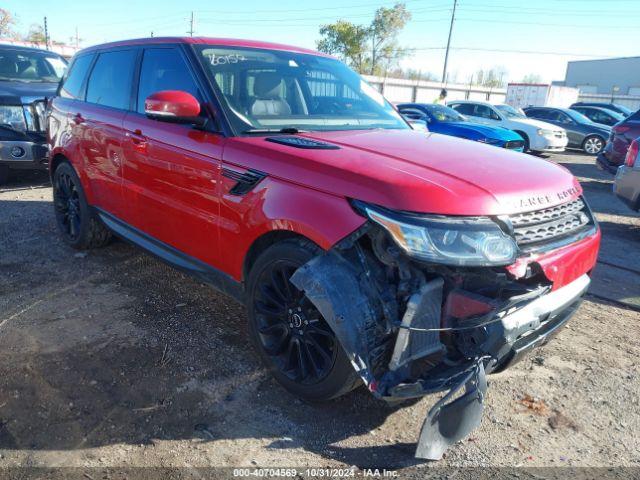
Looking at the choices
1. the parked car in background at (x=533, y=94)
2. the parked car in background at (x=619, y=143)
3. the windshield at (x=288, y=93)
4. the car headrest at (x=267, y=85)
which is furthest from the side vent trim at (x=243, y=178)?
the parked car in background at (x=533, y=94)

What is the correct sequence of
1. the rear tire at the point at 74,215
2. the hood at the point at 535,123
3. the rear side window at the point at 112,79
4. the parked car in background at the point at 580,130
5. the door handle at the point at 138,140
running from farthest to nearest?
the parked car in background at the point at 580,130
the hood at the point at 535,123
the rear tire at the point at 74,215
the rear side window at the point at 112,79
the door handle at the point at 138,140

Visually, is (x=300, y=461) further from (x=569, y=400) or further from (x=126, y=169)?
(x=126, y=169)

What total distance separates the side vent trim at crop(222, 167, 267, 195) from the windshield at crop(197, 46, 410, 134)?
277 mm

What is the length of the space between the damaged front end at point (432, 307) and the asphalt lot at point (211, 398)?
46cm

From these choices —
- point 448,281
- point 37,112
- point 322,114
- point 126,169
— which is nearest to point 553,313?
point 448,281

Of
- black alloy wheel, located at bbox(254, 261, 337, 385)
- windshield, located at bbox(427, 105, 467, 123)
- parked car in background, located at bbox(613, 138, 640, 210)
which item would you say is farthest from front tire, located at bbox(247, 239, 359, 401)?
windshield, located at bbox(427, 105, 467, 123)

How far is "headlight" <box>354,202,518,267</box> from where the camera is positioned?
6.77ft

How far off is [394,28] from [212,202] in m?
54.0

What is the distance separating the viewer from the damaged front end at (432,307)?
209 cm

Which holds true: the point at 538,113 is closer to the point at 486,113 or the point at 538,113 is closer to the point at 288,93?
the point at 486,113

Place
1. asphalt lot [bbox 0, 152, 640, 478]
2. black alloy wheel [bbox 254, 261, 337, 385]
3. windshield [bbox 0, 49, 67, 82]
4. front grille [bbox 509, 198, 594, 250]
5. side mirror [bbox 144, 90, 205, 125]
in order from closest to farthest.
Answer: front grille [bbox 509, 198, 594, 250] < asphalt lot [bbox 0, 152, 640, 478] < black alloy wheel [bbox 254, 261, 337, 385] < side mirror [bbox 144, 90, 205, 125] < windshield [bbox 0, 49, 67, 82]

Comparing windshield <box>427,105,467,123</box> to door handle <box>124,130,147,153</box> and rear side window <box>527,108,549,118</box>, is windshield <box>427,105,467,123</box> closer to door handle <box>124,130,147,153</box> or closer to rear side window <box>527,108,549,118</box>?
rear side window <box>527,108,549,118</box>

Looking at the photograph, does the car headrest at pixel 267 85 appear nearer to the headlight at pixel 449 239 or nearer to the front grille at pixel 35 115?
the headlight at pixel 449 239

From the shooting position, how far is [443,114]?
42.5 ft
